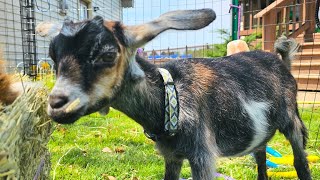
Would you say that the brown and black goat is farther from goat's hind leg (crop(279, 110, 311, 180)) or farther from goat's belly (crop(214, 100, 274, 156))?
goat's hind leg (crop(279, 110, 311, 180))

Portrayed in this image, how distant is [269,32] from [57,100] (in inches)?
249

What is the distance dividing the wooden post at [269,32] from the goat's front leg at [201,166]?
5388 mm

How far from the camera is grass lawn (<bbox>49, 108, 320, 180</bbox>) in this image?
2.97m

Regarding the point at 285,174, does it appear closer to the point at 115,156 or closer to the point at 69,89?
the point at 115,156

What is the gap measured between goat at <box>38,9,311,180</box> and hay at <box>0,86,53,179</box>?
13cm

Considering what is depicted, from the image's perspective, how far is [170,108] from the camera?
197 centimetres

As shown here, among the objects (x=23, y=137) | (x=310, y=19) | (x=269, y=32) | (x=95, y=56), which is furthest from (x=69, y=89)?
(x=310, y=19)

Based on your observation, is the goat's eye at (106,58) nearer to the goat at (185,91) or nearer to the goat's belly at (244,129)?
the goat at (185,91)

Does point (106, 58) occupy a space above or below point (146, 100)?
above

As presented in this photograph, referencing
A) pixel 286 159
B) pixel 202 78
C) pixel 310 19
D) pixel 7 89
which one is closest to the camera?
pixel 7 89

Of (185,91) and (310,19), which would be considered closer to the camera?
(185,91)

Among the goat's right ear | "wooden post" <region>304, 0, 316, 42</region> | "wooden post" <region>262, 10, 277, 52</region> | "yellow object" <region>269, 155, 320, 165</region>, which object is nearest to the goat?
the goat's right ear

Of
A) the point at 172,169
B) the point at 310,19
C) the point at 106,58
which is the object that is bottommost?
the point at 172,169

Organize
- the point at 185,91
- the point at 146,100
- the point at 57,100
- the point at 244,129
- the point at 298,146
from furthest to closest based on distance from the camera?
the point at 298,146
the point at 244,129
the point at 185,91
the point at 146,100
the point at 57,100
